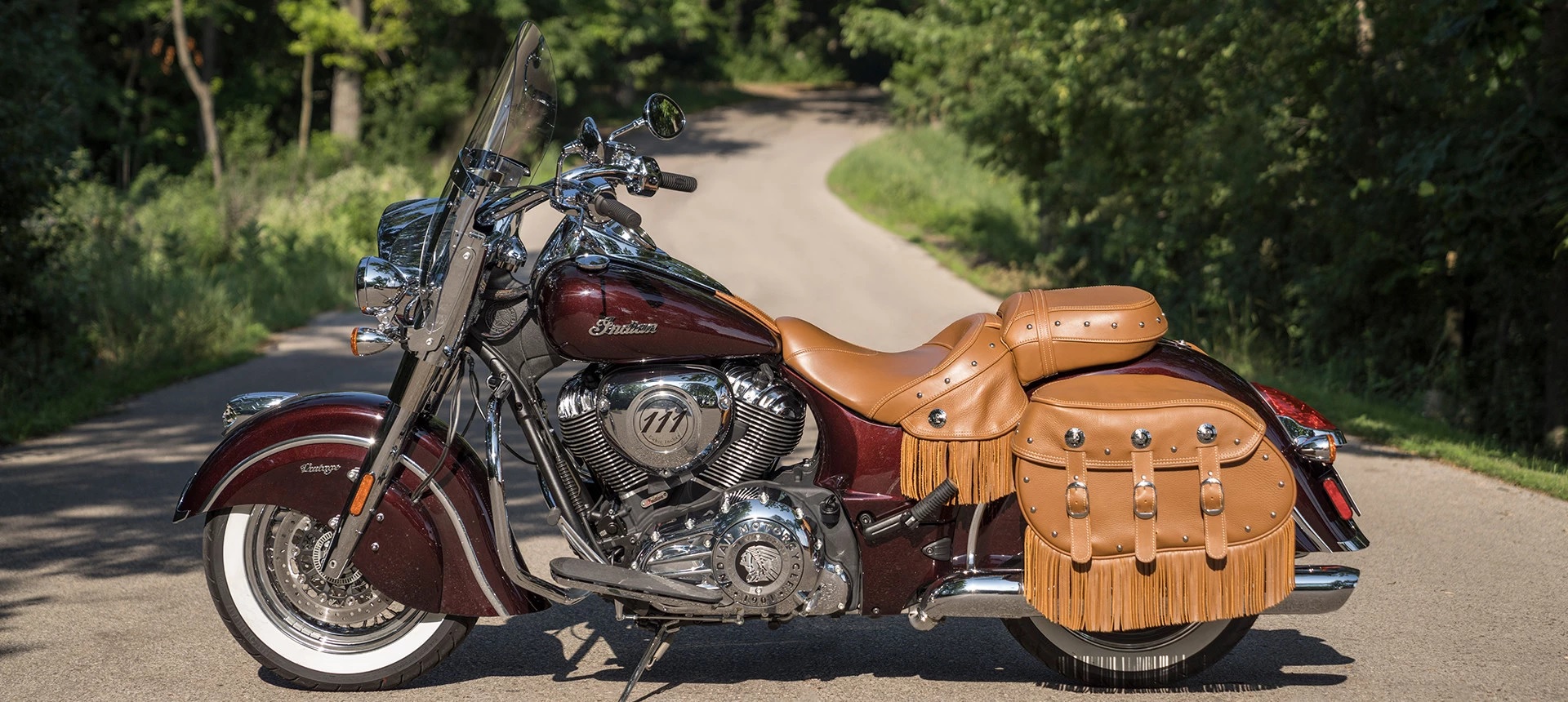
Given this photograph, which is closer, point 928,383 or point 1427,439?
point 928,383

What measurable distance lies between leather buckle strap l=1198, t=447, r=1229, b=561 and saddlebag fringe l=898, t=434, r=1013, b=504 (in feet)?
1.65

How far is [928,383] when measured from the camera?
11.8 feet

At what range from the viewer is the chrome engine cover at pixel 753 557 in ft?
11.6

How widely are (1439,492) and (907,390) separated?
3.95m

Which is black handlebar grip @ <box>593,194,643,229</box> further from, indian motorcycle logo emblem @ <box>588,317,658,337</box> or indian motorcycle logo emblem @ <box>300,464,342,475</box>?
indian motorcycle logo emblem @ <box>300,464,342,475</box>

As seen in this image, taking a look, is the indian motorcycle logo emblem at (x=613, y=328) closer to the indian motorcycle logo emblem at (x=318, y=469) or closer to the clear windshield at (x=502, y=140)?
the clear windshield at (x=502, y=140)

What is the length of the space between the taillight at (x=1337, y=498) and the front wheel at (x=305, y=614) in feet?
8.11

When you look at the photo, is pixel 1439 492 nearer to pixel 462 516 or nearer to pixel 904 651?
pixel 904 651

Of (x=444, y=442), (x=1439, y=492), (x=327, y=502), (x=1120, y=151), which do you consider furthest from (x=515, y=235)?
(x=1120, y=151)

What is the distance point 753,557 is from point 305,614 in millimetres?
1384

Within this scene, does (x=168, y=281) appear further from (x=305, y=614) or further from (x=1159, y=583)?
(x=1159, y=583)

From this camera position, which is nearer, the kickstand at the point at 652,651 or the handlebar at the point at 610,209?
the handlebar at the point at 610,209

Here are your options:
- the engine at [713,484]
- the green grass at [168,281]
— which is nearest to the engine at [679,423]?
the engine at [713,484]

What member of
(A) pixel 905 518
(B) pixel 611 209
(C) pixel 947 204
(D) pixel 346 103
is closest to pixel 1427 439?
(A) pixel 905 518
